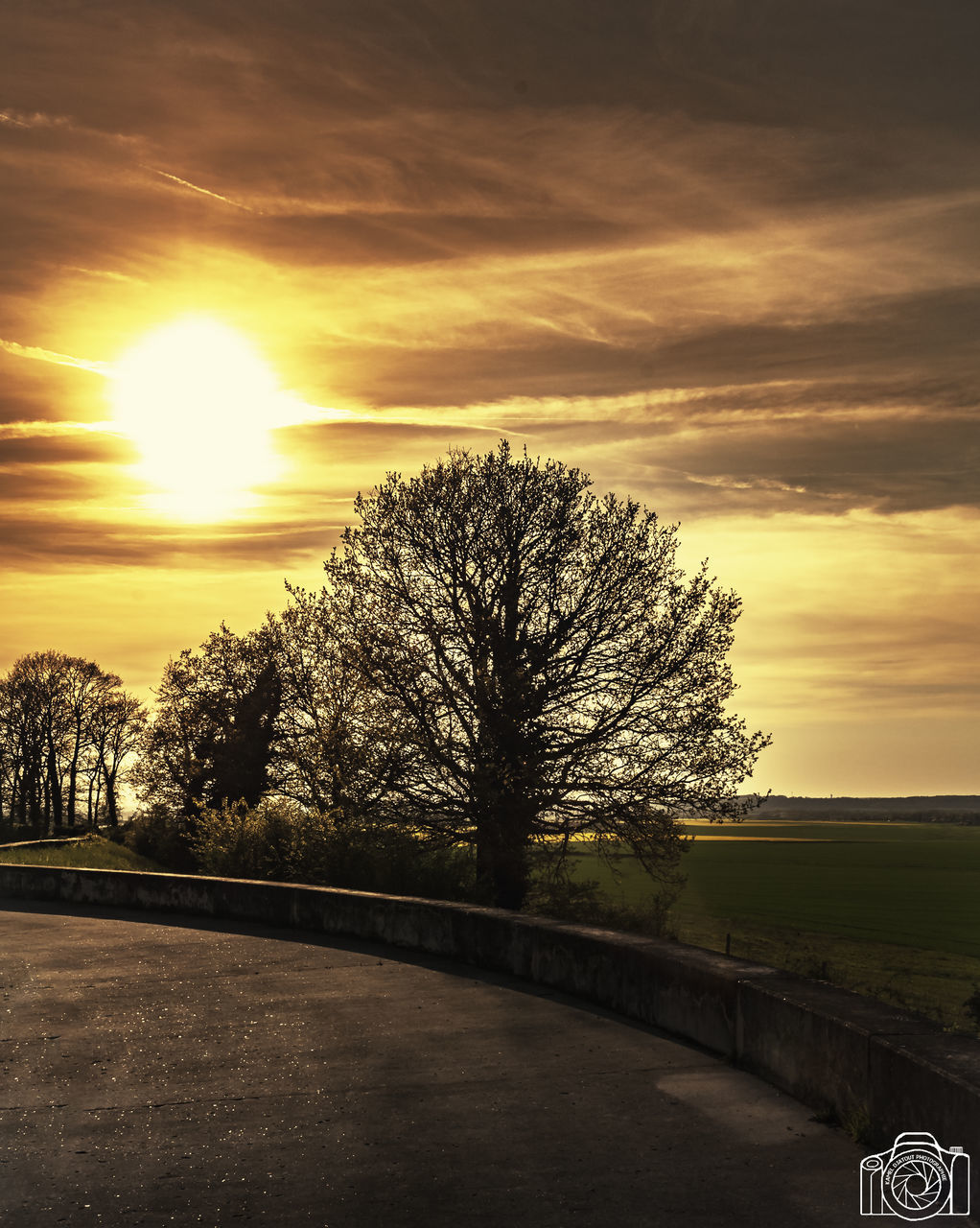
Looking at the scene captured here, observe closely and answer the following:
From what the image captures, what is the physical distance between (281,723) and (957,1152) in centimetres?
4110

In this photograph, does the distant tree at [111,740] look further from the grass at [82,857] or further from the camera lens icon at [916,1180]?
the camera lens icon at [916,1180]

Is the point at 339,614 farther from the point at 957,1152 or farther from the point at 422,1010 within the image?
the point at 957,1152

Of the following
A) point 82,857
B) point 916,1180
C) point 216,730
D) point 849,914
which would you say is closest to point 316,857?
point 82,857

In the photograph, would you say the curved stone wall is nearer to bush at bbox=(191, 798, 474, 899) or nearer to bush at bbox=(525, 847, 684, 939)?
bush at bbox=(191, 798, 474, 899)

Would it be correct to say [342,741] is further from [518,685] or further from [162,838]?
[162,838]

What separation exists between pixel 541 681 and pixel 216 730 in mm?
25372

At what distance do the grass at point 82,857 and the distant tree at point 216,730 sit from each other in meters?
2.94

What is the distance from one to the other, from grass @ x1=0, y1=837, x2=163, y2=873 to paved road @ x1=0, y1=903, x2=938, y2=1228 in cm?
1487

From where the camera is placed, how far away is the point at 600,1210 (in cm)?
430

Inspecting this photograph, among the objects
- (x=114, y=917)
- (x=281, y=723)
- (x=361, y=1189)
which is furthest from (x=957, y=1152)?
(x=281, y=723)

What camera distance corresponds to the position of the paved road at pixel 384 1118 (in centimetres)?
439

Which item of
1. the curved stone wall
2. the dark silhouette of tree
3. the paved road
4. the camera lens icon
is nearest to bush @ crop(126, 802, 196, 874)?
the dark silhouette of tree

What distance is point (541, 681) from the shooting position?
24.2 m

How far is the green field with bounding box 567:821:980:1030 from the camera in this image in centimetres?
3170
